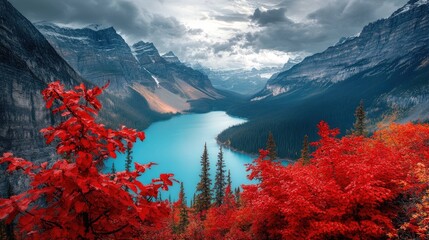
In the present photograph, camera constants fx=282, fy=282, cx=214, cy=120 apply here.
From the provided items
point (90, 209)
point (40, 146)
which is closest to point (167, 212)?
point (90, 209)

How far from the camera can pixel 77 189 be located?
491cm

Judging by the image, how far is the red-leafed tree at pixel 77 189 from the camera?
4.69m

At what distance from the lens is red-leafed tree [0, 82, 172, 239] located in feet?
15.4

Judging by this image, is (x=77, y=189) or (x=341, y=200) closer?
(x=77, y=189)

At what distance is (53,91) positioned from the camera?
17.1ft

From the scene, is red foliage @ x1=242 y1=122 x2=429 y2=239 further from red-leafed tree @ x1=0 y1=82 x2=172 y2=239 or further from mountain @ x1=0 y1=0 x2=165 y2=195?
mountain @ x1=0 y1=0 x2=165 y2=195

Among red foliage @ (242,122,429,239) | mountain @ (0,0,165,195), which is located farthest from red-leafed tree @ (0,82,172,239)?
mountain @ (0,0,165,195)

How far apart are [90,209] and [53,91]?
94.8 inches

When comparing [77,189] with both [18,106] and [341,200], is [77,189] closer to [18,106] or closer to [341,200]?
[341,200]

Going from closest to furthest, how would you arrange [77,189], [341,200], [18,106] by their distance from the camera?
[77,189], [341,200], [18,106]

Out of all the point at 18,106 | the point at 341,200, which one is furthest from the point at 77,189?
the point at 18,106

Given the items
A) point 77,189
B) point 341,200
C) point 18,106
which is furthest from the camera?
point 18,106

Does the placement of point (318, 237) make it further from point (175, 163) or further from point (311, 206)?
point (175, 163)

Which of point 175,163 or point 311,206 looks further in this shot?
point 175,163
